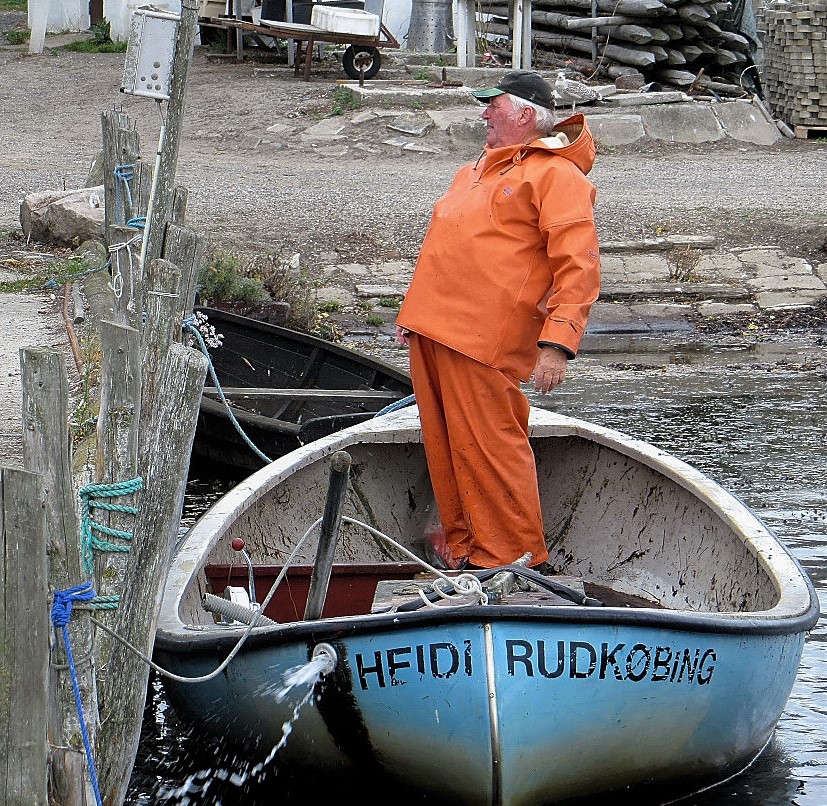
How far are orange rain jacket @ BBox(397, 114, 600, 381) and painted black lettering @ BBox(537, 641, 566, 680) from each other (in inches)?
55.2

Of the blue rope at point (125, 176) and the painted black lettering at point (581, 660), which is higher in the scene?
the blue rope at point (125, 176)

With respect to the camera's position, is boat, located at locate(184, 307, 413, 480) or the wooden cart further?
the wooden cart

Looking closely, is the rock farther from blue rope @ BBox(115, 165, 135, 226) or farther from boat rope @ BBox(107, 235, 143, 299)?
boat rope @ BBox(107, 235, 143, 299)

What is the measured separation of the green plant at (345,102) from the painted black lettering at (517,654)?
14.9m

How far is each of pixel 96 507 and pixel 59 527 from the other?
0.27 m

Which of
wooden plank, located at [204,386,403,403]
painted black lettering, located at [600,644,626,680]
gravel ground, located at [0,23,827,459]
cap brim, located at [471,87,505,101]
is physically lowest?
gravel ground, located at [0,23,827,459]

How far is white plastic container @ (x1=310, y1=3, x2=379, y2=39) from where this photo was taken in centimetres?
1934

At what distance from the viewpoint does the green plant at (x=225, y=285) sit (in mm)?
10352

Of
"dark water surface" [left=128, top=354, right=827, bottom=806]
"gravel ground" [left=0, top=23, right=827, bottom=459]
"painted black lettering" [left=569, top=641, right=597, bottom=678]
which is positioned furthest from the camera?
"gravel ground" [left=0, top=23, right=827, bottom=459]

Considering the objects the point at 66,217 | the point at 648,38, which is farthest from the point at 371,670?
the point at 648,38

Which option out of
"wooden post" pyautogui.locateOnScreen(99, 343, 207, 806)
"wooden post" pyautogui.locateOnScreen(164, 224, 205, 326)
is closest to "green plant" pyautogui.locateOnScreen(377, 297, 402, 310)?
"wooden post" pyautogui.locateOnScreen(164, 224, 205, 326)

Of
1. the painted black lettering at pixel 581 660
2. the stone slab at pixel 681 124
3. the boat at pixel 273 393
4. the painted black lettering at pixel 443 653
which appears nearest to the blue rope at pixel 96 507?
the painted black lettering at pixel 443 653

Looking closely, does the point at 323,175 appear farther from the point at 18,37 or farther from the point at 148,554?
the point at 18,37

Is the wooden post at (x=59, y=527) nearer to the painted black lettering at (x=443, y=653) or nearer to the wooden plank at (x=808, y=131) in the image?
the painted black lettering at (x=443, y=653)
